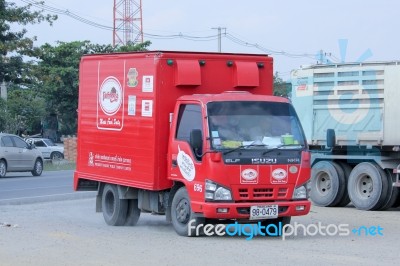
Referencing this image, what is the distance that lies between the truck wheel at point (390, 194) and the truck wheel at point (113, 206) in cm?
638

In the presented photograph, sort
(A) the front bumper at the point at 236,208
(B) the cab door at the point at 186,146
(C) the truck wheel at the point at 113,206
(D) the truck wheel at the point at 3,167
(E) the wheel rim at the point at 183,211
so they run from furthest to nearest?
(D) the truck wheel at the point at 3,167 < (C) the truck wheel at the point at 113,206 < (E) the wheel rim at the point at 183,211 < (B) the cab door at the point at 186,146 < (A) the front bumper at the point at 236,208

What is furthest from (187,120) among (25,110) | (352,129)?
(25,110)

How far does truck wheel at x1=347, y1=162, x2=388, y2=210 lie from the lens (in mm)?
18859

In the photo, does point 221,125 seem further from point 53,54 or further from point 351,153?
point 53,54

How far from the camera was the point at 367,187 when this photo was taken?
764 inches

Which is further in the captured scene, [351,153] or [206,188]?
[351,153]

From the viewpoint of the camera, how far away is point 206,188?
42.7 feet

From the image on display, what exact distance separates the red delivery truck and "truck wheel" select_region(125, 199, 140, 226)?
0.7 inches

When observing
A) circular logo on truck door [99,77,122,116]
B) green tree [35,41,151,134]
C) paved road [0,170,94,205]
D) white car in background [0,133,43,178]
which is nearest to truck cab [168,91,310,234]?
circular logo on truck door [99,77,122,116]

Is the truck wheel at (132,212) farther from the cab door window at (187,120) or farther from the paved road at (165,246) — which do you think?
the cab door window at (187,120)

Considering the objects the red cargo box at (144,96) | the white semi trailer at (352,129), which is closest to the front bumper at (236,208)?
the red cargo box at (144,96)

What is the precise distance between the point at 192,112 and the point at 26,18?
86.8ft

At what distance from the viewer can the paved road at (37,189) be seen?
22.5 m

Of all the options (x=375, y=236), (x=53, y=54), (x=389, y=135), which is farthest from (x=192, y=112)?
(x=53, y=54)
